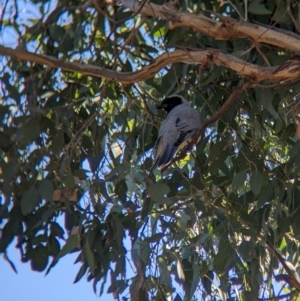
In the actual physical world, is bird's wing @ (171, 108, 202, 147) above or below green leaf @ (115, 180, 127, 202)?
above

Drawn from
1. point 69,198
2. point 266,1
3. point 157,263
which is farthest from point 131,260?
point 266,1

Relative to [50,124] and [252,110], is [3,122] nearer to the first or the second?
[50,124]

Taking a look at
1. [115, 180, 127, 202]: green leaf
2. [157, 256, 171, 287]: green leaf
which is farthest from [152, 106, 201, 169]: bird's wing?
[157, 256, 171, 287]: green leaf

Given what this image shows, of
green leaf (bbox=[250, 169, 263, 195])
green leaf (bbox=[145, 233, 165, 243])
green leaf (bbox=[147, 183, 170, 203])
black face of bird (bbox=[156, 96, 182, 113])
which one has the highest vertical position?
black face of bird (bbox=[156, 96, 182, 113])

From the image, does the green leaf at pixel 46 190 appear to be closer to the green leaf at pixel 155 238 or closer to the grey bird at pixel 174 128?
the green leaf at pixel 155 238

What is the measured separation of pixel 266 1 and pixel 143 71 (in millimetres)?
883

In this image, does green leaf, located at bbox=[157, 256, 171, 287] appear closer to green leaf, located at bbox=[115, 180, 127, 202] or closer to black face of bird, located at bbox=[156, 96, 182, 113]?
green leaf, located at bbox=[115, 180, 127, 202]

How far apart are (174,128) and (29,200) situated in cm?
122

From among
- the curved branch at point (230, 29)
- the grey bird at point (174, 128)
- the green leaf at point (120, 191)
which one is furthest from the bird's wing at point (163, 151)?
the curved branch at point (230, 29)

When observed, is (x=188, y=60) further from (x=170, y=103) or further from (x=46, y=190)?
(x=170, y=103)

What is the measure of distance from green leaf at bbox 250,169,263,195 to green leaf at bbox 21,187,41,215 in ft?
2.85

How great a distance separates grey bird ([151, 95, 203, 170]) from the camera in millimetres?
3674

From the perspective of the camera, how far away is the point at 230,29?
3311mm

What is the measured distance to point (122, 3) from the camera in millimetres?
3697
